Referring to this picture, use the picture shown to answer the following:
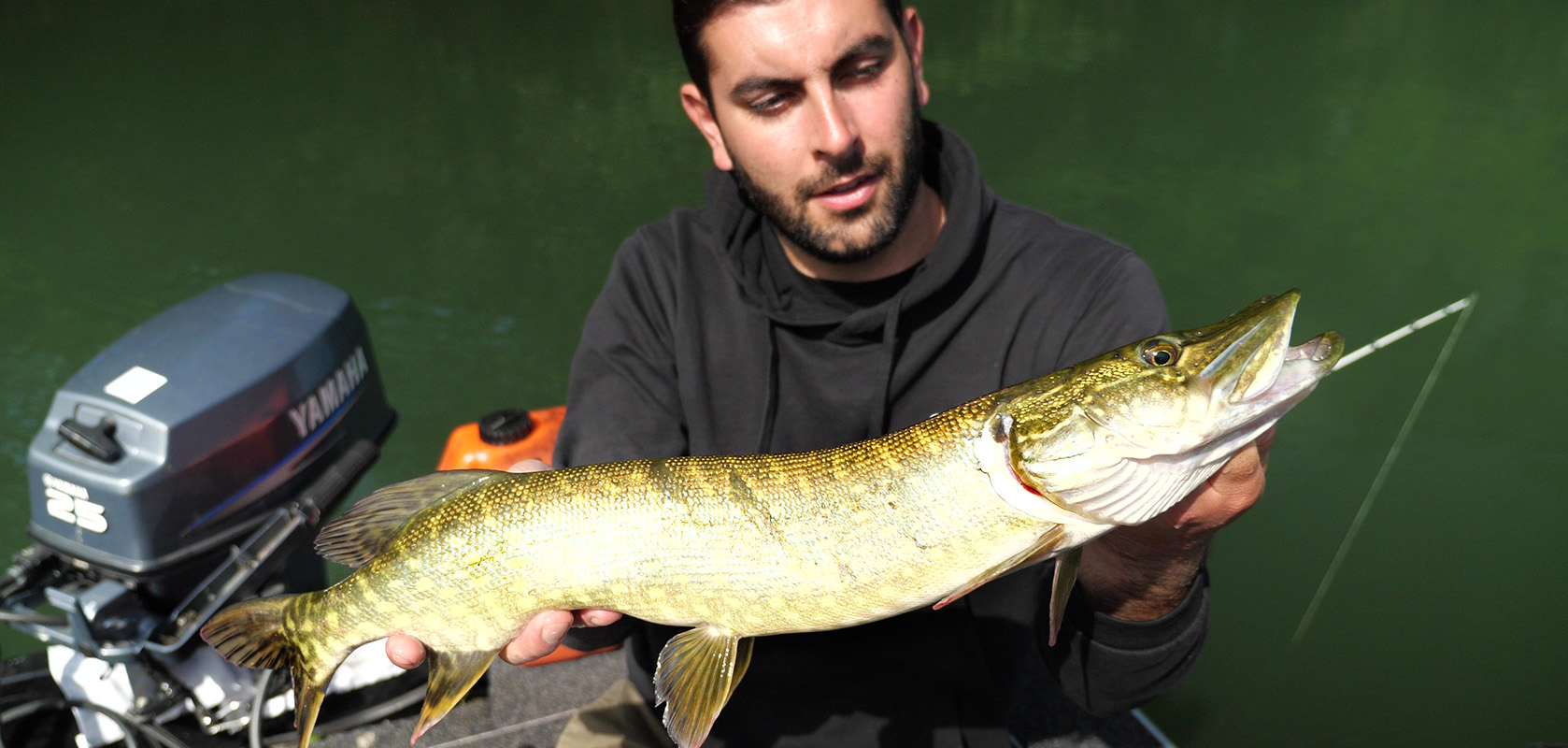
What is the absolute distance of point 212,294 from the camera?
3.40m

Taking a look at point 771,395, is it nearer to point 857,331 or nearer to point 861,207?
point 857,331

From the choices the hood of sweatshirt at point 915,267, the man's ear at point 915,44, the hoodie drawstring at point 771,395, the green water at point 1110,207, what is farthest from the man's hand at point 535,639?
the green water at point 1110,207

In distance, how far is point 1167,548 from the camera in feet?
6.43

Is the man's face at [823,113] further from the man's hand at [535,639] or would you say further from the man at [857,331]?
the man's hand at [535,639]

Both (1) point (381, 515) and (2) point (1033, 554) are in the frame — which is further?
(1) point (381, 515)

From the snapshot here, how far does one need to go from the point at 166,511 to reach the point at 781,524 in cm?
189

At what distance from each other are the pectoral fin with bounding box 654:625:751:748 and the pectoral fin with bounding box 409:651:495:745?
0.36 m

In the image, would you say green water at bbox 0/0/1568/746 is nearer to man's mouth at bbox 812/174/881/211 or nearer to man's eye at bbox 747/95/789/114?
man's mouth at bbox 812/174/881/211

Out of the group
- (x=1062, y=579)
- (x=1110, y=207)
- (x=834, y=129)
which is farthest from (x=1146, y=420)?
(x=1110, y=207)

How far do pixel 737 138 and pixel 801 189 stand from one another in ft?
0.69

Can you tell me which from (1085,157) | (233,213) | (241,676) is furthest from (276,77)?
(241,676)

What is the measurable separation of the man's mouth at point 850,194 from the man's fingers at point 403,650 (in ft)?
4.09

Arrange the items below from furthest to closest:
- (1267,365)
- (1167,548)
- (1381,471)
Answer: (1381,471) < (1167,548) < (1267,365)

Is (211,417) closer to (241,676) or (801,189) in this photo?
(241,676)
